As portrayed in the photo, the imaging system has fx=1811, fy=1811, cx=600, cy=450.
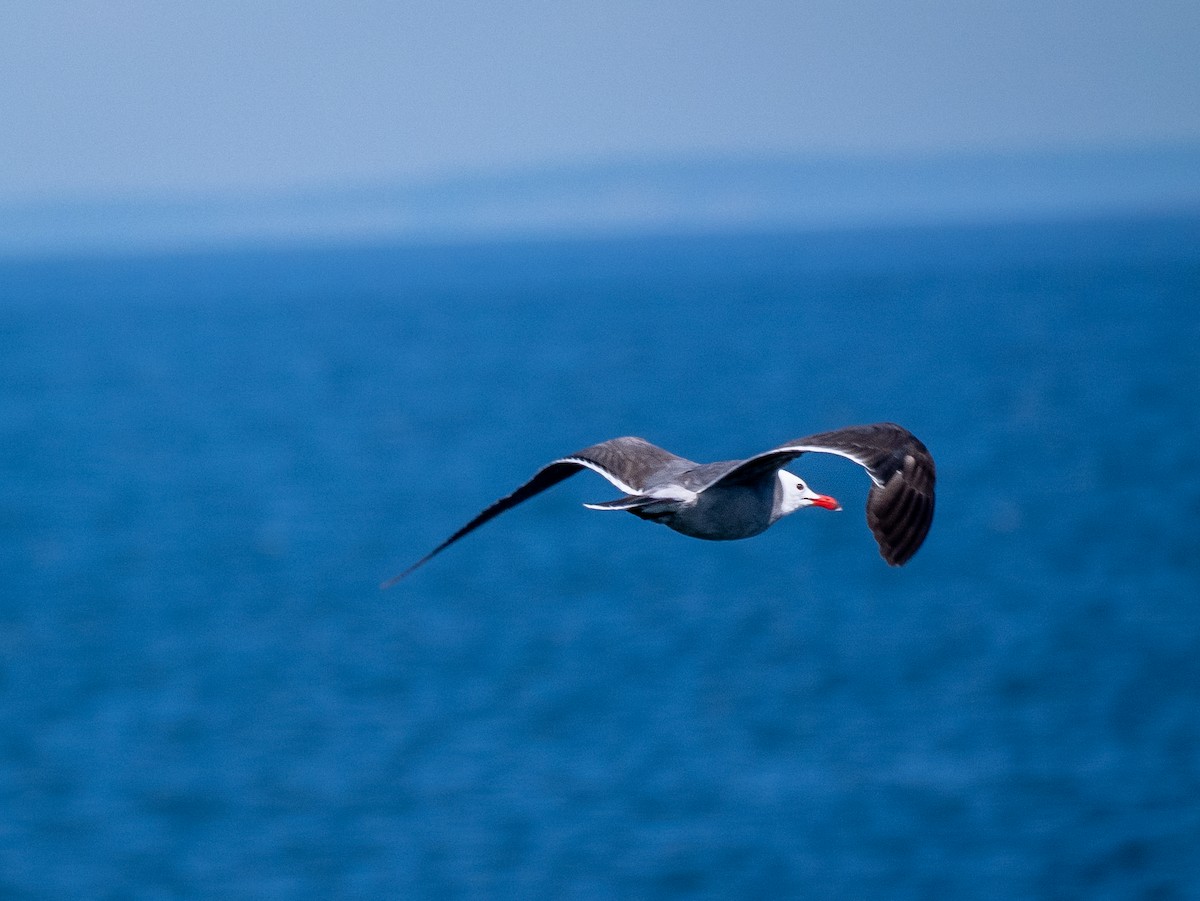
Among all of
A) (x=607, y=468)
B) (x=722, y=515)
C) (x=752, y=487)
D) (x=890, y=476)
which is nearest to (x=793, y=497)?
(x=752, y=487)

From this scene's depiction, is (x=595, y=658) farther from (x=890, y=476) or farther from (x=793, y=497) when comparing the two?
(x=890, y=476)

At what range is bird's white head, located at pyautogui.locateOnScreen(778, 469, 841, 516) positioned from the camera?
1068 cm

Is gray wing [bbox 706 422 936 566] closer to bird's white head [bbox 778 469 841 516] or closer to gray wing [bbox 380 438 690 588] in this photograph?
bird's white head [bbox 778 469 841 516]

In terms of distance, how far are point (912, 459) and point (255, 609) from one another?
3464 cm

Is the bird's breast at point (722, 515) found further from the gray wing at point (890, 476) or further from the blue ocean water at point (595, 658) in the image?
the blue ocean water at point (595, 658)

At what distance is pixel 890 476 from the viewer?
9.09 meters

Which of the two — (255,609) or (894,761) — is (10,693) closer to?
(255,609)

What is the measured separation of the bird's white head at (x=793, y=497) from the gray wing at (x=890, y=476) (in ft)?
4.13

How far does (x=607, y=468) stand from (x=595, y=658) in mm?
24977

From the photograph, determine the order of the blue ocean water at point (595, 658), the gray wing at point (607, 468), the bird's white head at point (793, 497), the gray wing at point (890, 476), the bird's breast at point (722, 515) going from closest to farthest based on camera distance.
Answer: the gray wing at point (890, 476) < the bird's breast at point (722, 515) < the gray wing at point (607, 468) < the bird's white head at point (793, 497) < the blue ocean water at point (595, 658)

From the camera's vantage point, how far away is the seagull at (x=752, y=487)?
9008mm

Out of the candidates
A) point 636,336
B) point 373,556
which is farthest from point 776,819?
point 636,336

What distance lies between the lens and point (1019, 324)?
11706cm

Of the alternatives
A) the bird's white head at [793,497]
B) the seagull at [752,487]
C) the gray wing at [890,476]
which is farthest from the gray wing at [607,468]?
the gray wing at [890,476]
